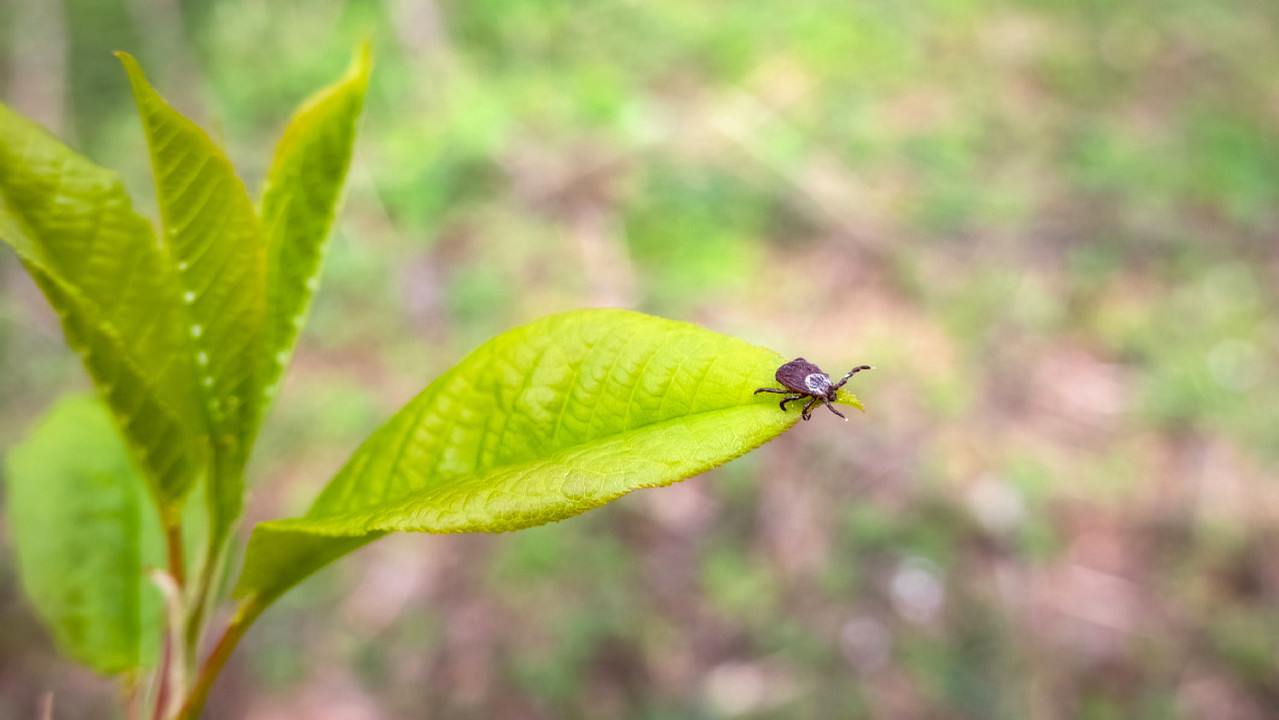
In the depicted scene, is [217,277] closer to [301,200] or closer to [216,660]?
[301,200]

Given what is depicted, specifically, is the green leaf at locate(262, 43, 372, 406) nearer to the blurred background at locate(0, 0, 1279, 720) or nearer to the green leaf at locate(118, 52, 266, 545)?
the green leaf at locate(118, 52, 266, 545)

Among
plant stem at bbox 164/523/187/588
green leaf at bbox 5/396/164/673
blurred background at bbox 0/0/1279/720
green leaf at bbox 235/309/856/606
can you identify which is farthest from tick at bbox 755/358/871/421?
blurred background at bbox 0/0/1279/720

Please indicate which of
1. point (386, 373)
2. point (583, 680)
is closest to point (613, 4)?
point (386, 373)

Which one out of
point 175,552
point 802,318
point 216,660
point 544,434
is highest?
point 802,318

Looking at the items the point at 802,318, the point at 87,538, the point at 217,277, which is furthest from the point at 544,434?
the point at 802,318

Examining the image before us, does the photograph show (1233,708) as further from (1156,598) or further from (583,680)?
(583,680)

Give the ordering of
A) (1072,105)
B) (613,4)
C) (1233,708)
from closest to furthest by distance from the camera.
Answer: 1. (1233,708)
2. (1072,105)
3. (613,4)
